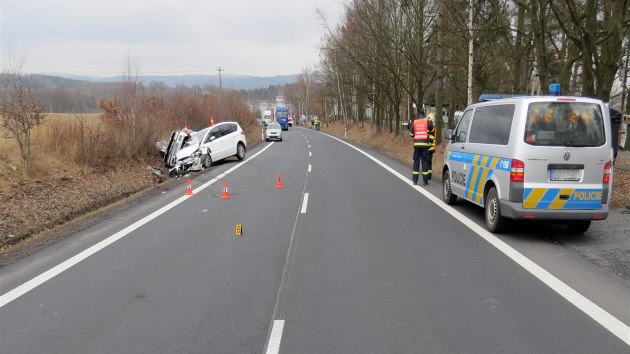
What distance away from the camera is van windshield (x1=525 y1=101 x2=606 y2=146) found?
277 inches

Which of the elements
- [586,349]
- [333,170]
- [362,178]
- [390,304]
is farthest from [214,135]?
[586,349]

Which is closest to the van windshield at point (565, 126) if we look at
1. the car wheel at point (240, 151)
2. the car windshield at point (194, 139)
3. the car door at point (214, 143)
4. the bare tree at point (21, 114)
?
the bare tree at point (21, 114)

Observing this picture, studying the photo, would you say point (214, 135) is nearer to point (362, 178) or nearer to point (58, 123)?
point (58, 123)

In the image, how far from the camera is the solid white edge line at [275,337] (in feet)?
12.9

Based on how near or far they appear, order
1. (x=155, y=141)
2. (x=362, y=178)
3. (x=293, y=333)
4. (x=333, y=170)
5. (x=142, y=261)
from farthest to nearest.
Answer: (x=155, y=141), (x=333, y=170), (x=362, y=178), (x=142, y=261), (x=293, y=333)

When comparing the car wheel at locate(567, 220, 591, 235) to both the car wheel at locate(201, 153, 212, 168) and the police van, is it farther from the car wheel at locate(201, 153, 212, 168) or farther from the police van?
the car wheel at locate(201, 153, 212, 168)

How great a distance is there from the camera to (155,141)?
20.2m

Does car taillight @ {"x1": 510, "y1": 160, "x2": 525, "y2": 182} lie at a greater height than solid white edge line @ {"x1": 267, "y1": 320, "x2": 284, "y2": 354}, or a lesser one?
greater

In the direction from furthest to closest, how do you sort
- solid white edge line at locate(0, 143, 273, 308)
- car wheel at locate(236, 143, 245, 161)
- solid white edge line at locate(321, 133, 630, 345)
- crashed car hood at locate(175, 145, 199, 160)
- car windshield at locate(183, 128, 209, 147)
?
car wheel at locate(236, 143, 245, 161) → car windshield at locate(183, 128, 209, 147) → crashed car hood at locate(175, 145, 199, 160) → solid white edge line at locate(0, 143, 273, 308) → solid white edge line at locate(321, 133, 630, 345)

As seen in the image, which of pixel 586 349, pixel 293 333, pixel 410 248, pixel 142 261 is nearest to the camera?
pixel 586 349

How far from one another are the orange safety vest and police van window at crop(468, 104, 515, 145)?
4.38 m

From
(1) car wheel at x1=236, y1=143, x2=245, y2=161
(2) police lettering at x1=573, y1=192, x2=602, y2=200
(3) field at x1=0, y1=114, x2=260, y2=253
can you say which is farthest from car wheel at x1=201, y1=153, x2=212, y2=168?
(2) police lettering at x1=573, y1=192, x2=602, y2=200

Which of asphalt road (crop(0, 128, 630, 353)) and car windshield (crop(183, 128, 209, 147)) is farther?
car windshield (crop(183, 128, 209, 147))

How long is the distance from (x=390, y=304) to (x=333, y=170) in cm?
1301
